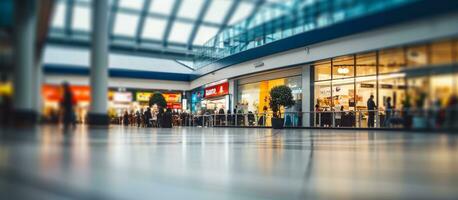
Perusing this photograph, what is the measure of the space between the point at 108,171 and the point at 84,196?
691 mm

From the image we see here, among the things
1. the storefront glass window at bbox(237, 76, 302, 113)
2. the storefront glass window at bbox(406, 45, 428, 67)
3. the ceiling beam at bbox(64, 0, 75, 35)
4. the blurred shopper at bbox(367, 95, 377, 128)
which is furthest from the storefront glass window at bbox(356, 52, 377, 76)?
the ceiling beam at bbox(64, 0, 75, 35)

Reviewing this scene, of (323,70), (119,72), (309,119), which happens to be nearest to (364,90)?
(323,70)

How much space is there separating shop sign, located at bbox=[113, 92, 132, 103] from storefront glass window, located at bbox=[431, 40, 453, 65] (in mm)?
2021

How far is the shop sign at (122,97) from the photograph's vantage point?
237cm

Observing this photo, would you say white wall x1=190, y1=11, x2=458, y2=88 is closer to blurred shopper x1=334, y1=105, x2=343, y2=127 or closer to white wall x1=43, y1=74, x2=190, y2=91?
blurred shopper x1=334, y1=105, x2=343, y2=127

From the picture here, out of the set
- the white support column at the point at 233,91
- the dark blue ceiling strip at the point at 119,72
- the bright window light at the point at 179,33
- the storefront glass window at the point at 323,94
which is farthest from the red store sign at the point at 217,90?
the bright window light at the point at 179,33

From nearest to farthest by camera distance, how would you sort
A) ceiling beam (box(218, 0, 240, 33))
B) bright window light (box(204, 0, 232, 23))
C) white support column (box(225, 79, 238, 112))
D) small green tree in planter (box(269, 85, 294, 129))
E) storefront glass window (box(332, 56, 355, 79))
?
storefront glass window (box(332, 56, 355, 79)), small green tree in planter (box(269, 85, 294, 129)), white support column (box(225, 79, 238, 112)), ceiling beam (box(218, 0, 240, 33)), bright window light (box(204, 0, 232, 23))

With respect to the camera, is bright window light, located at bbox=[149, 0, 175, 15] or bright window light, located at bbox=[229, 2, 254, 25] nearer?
bright window light, located at bbox=[149, 0, 175, 15]

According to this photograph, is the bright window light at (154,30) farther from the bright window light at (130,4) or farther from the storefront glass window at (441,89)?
the storefront glass window at (441,89)

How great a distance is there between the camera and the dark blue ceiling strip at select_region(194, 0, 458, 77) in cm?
565

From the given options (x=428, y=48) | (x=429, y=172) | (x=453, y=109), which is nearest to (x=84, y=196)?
(x=429, y=172)

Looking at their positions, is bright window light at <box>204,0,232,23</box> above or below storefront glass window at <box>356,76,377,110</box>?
above

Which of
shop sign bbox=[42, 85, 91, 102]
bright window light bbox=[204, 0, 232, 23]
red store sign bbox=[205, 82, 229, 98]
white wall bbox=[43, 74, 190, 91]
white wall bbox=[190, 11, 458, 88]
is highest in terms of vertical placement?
bright window light bbox=[204, 0, 232, 23]

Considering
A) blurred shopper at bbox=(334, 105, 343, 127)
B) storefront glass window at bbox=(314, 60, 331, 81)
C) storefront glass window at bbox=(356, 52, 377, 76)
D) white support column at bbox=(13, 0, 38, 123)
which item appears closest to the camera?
white support column at bbox=(13, 0, 38, 123)
